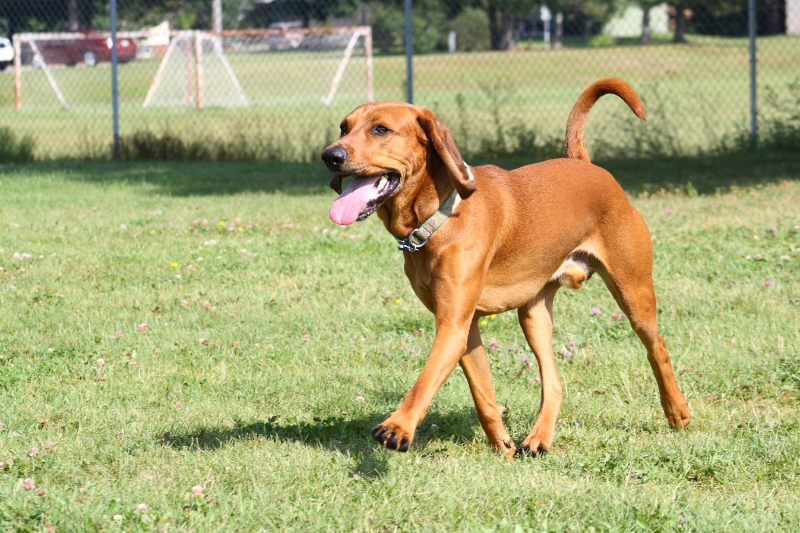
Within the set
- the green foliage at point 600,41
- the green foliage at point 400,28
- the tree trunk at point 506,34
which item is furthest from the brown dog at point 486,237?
the green foliage at point 400,28

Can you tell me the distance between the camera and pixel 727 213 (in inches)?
388

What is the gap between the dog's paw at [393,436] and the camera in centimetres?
335

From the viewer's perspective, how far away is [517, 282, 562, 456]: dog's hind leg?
4.51 metres

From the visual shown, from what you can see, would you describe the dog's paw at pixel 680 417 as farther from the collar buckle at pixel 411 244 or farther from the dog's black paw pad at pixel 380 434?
the dog's black paw pad at pixel 380 434

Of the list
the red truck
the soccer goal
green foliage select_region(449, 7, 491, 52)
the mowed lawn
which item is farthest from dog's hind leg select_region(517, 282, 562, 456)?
the soccer goal

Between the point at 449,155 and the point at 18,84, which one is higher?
the point at 18,84

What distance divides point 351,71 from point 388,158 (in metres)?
21.7

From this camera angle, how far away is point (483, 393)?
4.36m

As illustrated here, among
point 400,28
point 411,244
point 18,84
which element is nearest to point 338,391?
point 411,244

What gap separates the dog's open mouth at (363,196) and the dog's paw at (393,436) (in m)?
0.77

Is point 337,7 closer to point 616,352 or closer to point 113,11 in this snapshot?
point 113,11

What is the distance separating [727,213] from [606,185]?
5587 mm

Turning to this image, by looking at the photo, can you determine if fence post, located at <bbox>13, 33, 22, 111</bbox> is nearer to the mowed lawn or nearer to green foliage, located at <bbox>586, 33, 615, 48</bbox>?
green foliage, located at <bbox>586, 33, 615, 48</bbox>

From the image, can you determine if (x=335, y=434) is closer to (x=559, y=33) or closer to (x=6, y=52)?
(x=559, y=33)
